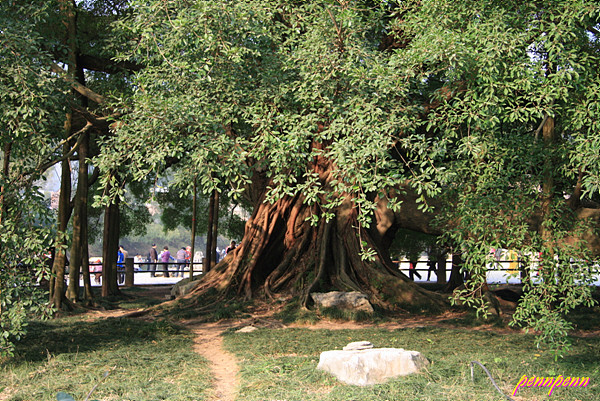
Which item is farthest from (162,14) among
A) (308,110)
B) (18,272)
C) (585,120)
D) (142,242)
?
(142,242)

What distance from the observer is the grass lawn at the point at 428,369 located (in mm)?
5555

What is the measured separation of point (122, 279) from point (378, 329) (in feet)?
43.9

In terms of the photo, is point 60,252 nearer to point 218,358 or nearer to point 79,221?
point 79,221

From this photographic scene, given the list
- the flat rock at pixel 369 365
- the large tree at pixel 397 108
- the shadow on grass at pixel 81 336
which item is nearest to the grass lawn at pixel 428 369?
the flat rock at pixel 369 365

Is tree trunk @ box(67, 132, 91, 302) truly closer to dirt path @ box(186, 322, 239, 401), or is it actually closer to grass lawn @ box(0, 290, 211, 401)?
grass lawn @ box(0, 290, 211, 401)

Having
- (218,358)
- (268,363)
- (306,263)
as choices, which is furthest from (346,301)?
(268,363)

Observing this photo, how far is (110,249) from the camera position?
1446 centimetres

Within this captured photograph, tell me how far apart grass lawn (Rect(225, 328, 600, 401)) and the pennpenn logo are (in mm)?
72

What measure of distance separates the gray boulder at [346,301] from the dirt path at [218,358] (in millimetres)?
1738

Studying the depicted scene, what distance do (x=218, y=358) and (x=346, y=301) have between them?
354cm

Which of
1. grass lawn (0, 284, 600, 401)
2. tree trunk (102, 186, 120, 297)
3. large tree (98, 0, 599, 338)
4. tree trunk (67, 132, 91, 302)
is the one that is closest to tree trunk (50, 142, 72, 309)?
tree trunk (67, 132, 91, 302)

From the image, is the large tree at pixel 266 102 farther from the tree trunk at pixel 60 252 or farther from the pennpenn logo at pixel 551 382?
the tree trunk at pixel 60 252

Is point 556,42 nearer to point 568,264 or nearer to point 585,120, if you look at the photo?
point 585,120

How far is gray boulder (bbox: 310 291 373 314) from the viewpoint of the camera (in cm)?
1071
